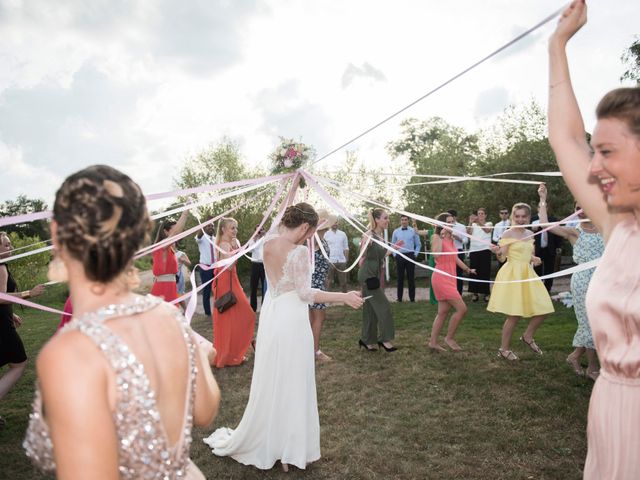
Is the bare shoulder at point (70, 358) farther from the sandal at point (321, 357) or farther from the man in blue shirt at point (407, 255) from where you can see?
the man in blue shirt at point (407, 255)

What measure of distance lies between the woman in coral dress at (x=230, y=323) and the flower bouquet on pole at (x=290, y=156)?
6.11 feet

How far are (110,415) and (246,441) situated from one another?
3344mm

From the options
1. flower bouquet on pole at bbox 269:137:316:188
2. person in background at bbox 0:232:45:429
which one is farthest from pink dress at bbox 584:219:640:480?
person in background at bbox 0:232:45:429

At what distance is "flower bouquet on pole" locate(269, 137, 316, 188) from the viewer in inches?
225

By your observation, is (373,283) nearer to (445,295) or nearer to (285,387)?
(445,295)

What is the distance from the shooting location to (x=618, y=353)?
1646 millimetres

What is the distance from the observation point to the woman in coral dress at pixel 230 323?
7230 millimetres

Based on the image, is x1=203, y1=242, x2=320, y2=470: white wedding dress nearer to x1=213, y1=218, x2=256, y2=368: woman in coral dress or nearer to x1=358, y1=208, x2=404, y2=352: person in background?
x1=213, y1=218, x2=256, y2=368: woman in coral dress

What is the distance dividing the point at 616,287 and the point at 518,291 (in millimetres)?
5273

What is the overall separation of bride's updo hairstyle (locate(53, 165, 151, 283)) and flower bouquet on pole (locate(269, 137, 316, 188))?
14.5 ft

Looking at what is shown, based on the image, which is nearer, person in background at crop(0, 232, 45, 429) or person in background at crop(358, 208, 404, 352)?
person in background at crop(0, 232, 45, 429)

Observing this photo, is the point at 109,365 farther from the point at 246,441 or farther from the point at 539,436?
the point at 539,436

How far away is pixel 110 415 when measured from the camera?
1.18m

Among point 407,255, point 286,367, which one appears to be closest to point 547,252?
point 407,255
